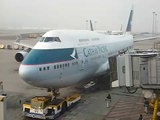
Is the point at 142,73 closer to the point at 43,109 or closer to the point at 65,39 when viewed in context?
the point at 43,109

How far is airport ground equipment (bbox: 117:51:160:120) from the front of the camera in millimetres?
11797

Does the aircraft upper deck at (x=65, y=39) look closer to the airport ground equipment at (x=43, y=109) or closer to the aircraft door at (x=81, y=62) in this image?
the aircraft door at (x=81, y=62)

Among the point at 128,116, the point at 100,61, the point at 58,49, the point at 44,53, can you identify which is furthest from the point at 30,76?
the point at 100,61

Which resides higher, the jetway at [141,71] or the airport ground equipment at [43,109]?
the jetway at [141,71]

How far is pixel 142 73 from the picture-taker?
11930 mm

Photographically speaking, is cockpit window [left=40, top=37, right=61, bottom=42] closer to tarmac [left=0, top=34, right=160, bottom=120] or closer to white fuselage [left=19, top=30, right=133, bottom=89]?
white fuselage [left=19, top=30, right=133, bottom=89]

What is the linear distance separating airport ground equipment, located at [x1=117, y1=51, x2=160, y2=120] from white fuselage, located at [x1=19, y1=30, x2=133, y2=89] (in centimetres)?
651

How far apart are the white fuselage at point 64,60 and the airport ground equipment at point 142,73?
651 centimetres

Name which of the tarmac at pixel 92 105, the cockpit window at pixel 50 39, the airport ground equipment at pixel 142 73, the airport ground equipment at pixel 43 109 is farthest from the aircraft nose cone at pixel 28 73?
the airport ground equipment at pixel 142 73

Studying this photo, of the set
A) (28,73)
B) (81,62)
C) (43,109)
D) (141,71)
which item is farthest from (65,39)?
(141,71)

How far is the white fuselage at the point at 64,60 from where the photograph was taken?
17.2m

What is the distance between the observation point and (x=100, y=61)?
2408 cm

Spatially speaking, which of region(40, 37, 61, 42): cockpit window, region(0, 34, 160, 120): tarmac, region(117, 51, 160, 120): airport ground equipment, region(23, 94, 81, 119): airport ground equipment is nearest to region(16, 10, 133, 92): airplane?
region(40, 37, 61, 42): cockpit window

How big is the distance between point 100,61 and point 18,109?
8618 mm
